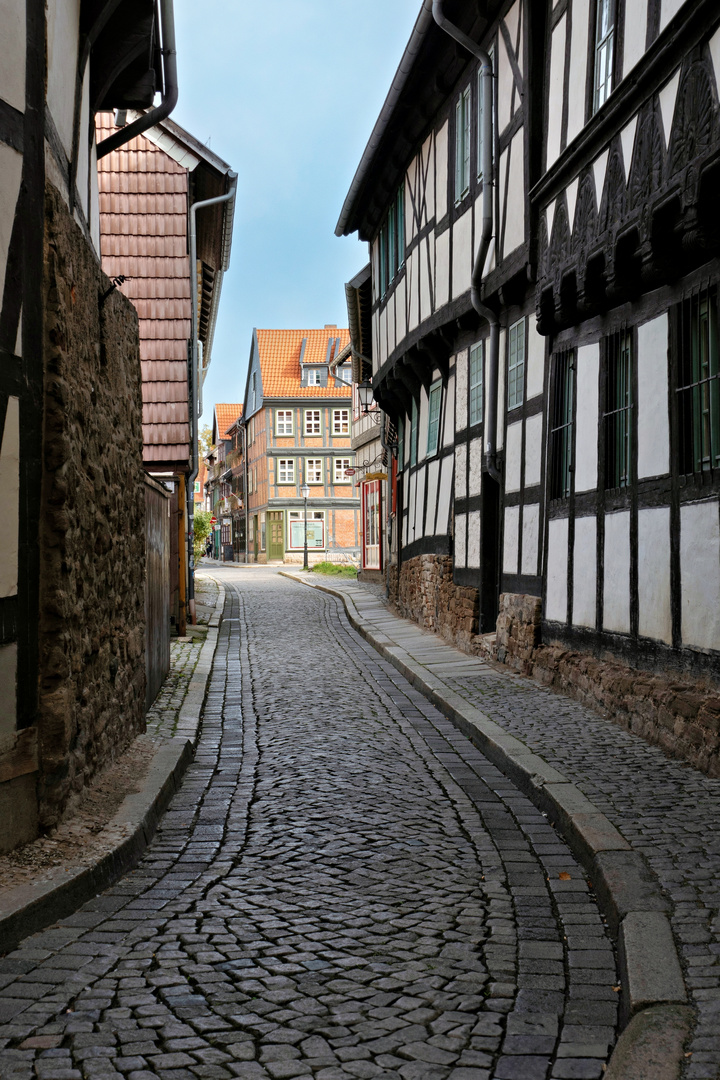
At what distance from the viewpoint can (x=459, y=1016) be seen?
10.6 ft

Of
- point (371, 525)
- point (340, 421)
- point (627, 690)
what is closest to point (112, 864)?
point (627, 690)

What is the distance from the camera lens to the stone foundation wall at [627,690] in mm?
6277

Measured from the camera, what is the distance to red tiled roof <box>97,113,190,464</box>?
1452 cm

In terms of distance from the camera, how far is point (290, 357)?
54.3 meters

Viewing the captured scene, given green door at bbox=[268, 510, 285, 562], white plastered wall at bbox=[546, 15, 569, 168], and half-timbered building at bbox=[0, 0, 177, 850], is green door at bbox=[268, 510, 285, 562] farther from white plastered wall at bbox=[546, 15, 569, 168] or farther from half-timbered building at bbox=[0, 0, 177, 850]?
half-timbered building at bbox=[0, 0, 177, 850]

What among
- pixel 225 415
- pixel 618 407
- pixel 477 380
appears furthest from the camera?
pixel 225 415

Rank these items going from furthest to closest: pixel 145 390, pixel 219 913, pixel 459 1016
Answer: pixel 145 390 → pixel 219 913 → pixel 459 1016

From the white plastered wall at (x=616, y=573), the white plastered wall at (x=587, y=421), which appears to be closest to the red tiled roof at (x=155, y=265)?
the white plastered wall at (x=587, y=421)

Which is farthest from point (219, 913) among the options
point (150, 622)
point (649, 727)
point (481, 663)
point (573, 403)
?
point (481, 663)

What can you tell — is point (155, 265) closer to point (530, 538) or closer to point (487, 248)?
point (487, 248)

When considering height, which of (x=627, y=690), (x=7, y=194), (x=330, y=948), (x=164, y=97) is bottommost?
(x=330, y=948)

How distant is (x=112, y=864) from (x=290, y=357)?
5094 cm

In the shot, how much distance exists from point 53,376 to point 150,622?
13.9ft

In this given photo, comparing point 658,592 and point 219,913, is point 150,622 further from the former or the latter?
point 219,913
